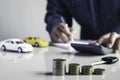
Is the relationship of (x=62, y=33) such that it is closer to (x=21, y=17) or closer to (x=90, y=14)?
(x=90, y=14)

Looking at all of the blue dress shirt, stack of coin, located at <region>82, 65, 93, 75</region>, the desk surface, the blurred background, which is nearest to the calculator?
the desk surface

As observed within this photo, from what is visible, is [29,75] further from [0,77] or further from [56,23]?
[56,23]

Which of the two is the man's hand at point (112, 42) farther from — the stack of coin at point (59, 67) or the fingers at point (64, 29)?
the stack of coin at point (59, 67)

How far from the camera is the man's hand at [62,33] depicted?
1422 millimetres

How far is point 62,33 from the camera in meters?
1.43

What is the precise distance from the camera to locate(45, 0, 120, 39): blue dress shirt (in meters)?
1.63

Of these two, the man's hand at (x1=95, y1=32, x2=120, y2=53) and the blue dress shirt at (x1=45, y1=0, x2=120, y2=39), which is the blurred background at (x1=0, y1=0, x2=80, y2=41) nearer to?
the blue dress shirt at (x1=45, y1=0, x2=120, y2=39)

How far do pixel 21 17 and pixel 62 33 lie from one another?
1.27m

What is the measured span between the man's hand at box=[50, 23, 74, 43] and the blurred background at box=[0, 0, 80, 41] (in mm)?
1168

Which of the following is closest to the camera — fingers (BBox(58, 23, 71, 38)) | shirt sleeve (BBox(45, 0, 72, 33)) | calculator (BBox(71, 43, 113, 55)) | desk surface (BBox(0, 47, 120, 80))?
desk surface (BBox(0, 47, 120, 80))

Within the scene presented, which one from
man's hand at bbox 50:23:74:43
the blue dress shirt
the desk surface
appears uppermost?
the blue dress shirt

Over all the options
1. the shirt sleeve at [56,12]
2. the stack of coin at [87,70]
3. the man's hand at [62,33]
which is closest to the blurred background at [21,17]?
the shirt sleeve at [56,12]

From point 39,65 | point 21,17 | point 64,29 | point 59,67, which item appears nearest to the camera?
point 59,67

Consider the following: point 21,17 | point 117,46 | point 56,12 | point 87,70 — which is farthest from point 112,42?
point 21,17
